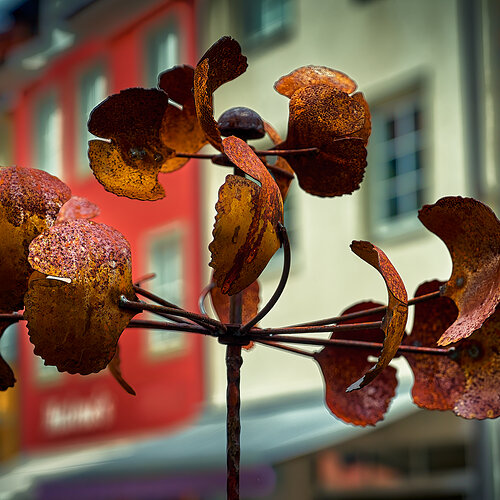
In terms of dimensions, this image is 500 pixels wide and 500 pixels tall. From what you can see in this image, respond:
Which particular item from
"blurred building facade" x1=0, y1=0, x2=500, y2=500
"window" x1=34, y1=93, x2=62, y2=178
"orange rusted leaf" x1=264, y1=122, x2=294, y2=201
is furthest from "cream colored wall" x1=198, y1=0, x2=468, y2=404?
"orange rusted leaf" x1=264, y1=122, x2=294, y2=201

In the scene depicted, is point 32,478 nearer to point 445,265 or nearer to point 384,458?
point 384,458

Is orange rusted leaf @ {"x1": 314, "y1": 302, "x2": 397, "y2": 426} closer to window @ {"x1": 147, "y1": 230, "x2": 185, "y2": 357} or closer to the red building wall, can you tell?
the red building wall

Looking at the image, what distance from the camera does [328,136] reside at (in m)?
1.65

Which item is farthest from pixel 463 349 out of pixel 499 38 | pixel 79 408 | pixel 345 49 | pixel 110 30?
pixel 79 408

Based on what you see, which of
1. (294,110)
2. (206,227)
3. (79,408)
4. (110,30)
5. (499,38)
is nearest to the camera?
(294,110)

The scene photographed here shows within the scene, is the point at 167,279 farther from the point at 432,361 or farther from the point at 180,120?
the point at 432,361

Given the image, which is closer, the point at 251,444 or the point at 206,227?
the point at 251,444

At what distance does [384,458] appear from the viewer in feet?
25.5

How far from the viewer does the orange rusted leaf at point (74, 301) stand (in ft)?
4.56

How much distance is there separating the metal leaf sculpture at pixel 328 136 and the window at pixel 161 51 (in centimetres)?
744

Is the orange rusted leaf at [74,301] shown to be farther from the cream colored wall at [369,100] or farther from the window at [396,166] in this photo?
the window at [396,166]

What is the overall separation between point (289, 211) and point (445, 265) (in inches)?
64.6

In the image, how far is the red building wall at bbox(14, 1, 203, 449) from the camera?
895cm

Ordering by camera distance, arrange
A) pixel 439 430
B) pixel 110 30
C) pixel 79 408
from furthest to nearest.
Result: pixel 79 408, pixel 110 30, pixel 439 430
